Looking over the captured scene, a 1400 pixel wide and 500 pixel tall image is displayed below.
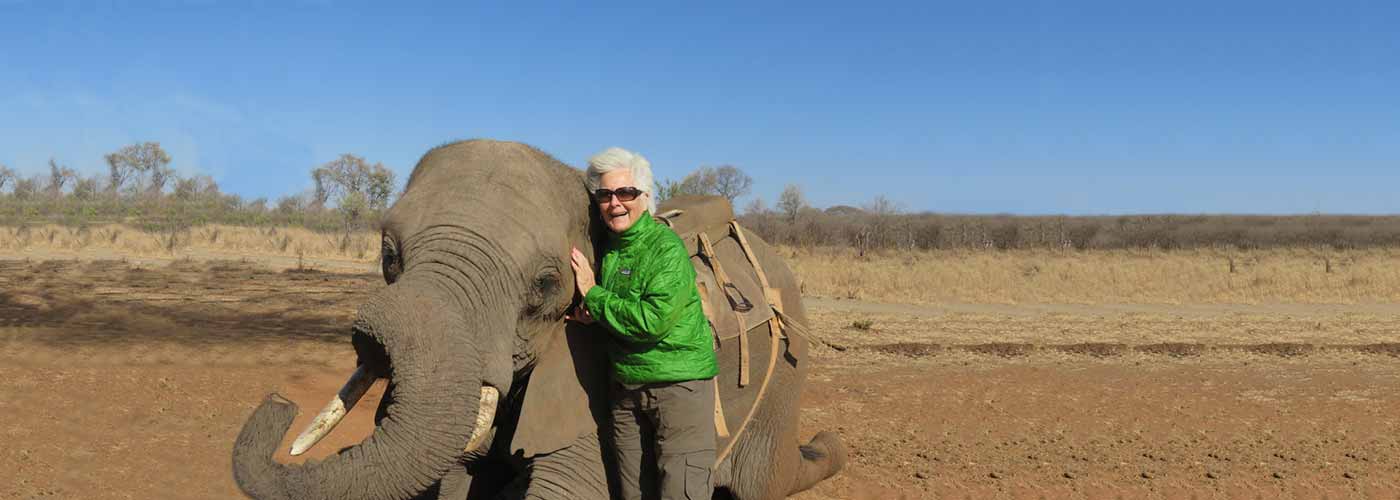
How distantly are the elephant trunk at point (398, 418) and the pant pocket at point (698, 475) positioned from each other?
115cm

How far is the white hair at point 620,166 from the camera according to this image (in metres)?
4.12

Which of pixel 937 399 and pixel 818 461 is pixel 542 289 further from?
pixel 937 399

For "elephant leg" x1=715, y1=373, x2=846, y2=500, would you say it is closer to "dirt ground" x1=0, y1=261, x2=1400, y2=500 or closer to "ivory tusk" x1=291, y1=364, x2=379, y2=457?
"dirt ground" x1=0, y1=261, x2=1400, y2=500

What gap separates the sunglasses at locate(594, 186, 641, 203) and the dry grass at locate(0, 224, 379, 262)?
31.1 m

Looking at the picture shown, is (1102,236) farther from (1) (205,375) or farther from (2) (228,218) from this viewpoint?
(1) (205,375)

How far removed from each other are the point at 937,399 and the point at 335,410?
9.32m

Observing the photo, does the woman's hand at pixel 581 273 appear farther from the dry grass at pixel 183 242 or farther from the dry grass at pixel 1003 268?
the dry grass at pixel 183 242

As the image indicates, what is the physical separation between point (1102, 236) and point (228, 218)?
45.4 m

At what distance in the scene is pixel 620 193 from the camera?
411 cm

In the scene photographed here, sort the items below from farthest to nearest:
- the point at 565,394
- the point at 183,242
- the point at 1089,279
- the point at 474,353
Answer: the point at 183,242 < the point at 1089,279 < the point at 565,394 < the point at 474,353

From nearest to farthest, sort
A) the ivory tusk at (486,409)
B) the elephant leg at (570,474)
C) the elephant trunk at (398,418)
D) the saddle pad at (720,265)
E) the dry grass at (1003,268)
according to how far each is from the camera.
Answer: the elephant trunk at (398,418) → the ivory tusk at (486,409) → the elephant leg at (570,474) → the saddle pad at (720,265) → the dry grass at (1003,268)

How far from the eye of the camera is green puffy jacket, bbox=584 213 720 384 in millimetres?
3959

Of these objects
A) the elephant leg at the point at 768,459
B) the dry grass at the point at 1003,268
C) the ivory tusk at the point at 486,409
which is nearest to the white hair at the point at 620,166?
the ivory tusk at the point at 486,409

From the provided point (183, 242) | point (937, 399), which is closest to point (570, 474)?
point (937, 399)
